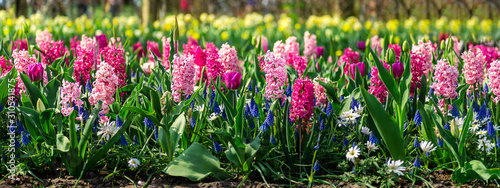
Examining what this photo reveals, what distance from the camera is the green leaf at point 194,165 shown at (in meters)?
2.11

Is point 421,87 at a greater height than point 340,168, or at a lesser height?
greater

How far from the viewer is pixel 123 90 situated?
2516 millimetres

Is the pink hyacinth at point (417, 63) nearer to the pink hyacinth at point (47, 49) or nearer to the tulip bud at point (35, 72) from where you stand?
the tulip bud at point (35, 72)

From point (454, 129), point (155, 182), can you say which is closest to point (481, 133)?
point (454, 129)

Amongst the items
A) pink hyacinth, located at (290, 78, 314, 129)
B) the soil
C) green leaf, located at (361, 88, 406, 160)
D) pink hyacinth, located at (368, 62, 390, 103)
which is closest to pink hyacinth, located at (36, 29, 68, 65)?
the soil

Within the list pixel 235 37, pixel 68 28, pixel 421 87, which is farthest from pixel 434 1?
pixel 421 87

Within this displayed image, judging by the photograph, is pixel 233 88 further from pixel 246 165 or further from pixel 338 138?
pixel 338 138

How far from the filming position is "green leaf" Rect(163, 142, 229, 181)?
6.93 feet

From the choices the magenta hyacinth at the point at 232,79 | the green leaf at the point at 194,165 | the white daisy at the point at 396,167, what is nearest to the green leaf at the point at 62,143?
the green leaf at the point at 194,165

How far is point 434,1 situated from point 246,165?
13.0 metres

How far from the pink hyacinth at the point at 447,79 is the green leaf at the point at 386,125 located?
29 centimetres

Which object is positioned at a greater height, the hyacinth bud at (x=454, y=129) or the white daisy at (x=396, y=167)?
the hyacinth bud at (x=454, y=129)

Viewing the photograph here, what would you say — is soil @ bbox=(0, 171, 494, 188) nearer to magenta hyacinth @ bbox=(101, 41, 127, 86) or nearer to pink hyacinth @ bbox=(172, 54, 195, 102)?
pink hyacinth @ bbox=(172, 54, 195, 102)

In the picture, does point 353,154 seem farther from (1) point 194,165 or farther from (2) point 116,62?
(2) point 116,62
